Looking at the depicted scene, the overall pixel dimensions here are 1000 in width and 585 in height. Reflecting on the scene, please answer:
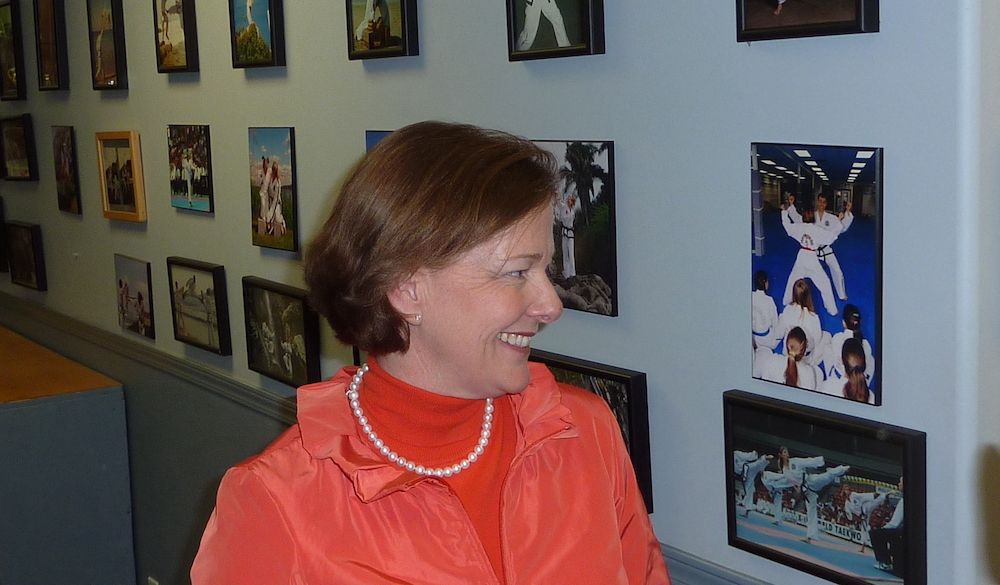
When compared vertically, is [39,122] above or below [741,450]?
above

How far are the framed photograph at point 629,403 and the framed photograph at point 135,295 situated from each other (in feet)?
7.32

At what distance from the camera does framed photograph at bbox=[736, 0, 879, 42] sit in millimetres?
1564

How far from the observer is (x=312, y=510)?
1605 mm

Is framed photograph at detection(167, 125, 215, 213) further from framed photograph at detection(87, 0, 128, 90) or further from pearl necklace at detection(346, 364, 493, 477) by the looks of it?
pearl necklace at detection(346, 364, 493, 477)

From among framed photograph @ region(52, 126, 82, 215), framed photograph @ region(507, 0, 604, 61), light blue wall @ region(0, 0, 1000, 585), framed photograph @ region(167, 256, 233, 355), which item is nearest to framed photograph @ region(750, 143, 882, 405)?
light blue wall @ region(0, 0, 1000, 585)

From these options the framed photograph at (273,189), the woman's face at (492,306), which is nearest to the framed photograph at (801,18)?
the woman's face at (492,306)

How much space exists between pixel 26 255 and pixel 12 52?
870mm

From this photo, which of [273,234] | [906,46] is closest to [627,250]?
[906,46]

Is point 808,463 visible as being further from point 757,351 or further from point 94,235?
point 94,235

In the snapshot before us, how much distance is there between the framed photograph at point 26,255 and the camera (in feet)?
15.8

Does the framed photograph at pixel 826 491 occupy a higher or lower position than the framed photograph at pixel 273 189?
lower

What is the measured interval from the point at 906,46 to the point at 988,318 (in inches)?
15.3

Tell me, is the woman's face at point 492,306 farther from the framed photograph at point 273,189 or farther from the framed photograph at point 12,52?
the framed photograph at point 12,52

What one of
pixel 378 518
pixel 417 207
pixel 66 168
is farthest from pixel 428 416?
pixel 66 168
